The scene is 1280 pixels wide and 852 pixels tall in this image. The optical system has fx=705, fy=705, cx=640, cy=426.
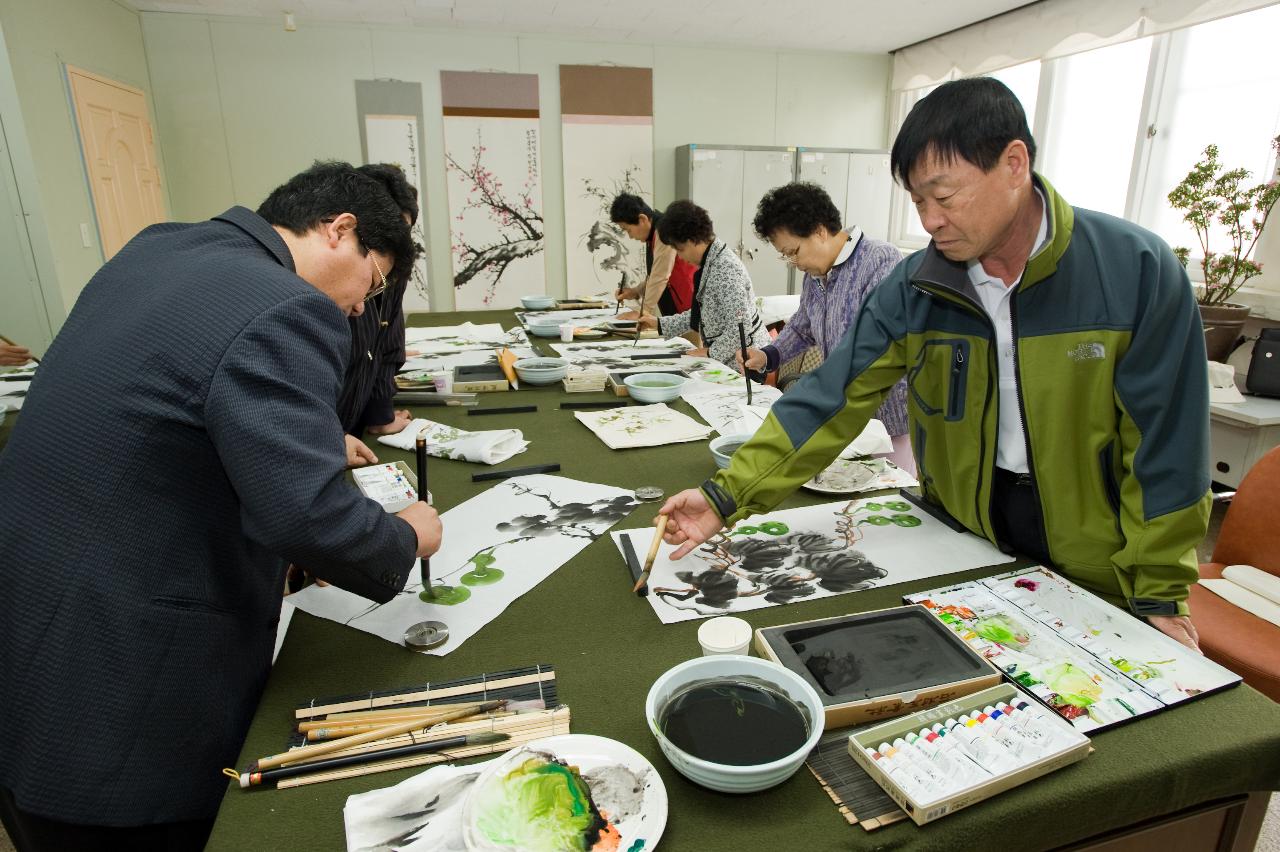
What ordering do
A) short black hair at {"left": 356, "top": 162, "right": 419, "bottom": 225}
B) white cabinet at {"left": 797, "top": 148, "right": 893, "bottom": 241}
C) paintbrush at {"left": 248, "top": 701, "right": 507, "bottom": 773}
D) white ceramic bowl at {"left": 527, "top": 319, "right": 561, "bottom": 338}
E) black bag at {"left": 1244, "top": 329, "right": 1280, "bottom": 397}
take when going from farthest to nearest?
white cabinet at {"left": 797, "top": 148, "right": 893, "bottom": 241} → white ceramic bowl at {"left": 527, "top": 319, "right": 561, "bottom": 338} → black bag at {"left": 1244, "top": 329, "right": 1280, "bottom": 397} → short black hair at {"left": 356, "top": 162, "right": 419, "bottom": 225} → paintbrush at {"left": 248, "top": 701, "right": 507, "bottom": 773}

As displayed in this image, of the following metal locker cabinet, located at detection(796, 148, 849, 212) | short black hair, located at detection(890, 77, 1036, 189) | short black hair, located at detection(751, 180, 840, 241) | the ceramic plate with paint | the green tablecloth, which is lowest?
the green tablecloth

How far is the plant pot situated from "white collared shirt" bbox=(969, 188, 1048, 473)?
3.10 m

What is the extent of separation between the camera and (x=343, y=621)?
105cm

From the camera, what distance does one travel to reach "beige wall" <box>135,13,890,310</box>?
5492mm

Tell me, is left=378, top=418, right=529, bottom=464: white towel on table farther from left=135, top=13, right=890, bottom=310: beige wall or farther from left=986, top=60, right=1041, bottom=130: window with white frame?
left=986, top=60, right=1041, bottom=130: window with white frame

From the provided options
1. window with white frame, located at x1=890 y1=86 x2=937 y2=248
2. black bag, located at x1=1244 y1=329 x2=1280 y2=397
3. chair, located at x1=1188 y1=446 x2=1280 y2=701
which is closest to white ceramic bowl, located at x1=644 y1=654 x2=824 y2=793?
chair, located at x1=1188 y1=446 x2=1280 y2=701

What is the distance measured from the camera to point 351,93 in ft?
18.9

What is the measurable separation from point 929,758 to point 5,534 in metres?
1.11

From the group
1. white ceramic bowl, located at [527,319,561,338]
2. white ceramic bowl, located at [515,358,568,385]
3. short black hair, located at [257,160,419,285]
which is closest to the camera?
short black hair, located at [257,160,419,285]

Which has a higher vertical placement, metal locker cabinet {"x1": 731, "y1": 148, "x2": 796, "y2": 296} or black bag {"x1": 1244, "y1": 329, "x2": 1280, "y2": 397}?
metal locker cabinet {"x1": 731, "y1": 148, "x2": 796, "y2": 296}

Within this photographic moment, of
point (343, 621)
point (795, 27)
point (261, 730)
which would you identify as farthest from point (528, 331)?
point (795, 27)

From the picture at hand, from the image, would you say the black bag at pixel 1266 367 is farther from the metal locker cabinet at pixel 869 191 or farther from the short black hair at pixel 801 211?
the metal locker cabinet at pixel 869 191

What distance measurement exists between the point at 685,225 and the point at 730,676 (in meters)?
2.99

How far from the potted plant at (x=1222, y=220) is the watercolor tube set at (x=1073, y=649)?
11.2 ft
